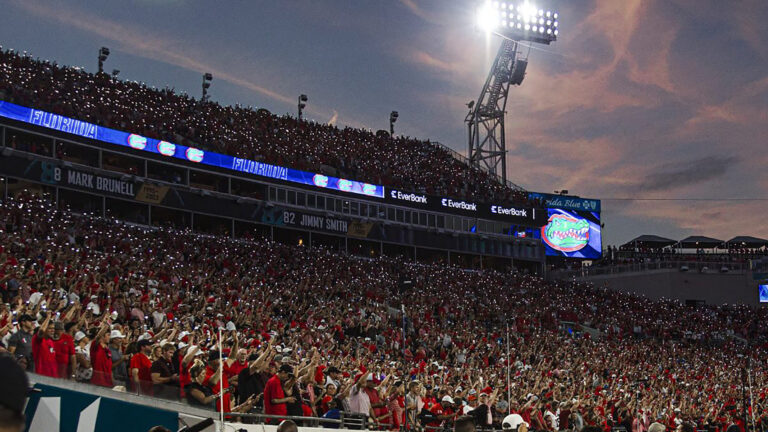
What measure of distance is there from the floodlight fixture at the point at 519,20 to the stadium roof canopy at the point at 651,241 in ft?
84.9

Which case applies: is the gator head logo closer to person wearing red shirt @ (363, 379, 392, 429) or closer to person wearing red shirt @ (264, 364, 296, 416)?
person wearing red shirt @ (363, 379, 392, 429)

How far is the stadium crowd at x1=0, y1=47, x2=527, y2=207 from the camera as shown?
38.3 meters

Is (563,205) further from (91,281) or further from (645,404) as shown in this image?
(91,281)

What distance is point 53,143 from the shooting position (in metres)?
36.9

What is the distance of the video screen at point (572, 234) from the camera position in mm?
60625

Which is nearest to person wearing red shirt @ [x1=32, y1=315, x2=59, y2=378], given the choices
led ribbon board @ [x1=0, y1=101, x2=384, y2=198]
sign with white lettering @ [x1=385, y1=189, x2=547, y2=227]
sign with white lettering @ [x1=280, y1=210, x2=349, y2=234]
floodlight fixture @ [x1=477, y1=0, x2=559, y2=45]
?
led ribbon board @ [x1=0, y1=101, x2=384, y2=198]

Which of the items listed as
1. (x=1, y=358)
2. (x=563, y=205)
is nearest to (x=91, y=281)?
(x=1, y=358)

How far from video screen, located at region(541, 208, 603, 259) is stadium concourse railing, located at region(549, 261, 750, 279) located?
2.11 meters

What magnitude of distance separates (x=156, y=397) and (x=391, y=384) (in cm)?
605

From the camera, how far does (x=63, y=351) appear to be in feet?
35.0

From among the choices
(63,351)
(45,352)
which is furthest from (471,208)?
(45,352)

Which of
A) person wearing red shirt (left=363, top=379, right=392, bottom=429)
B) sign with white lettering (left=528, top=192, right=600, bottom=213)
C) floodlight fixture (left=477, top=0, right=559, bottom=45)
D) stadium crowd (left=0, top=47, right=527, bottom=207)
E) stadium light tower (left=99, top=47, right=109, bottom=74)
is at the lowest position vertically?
person wearing red shirt (left=363, top=379, right=392, bottom=429)

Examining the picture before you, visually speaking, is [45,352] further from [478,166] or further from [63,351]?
[478,166]

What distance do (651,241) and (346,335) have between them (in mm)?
56970
